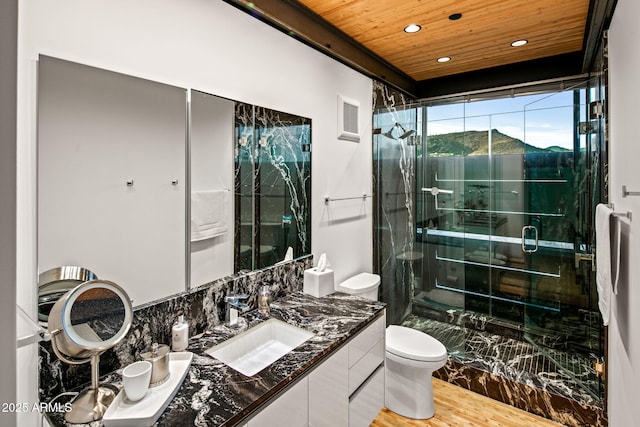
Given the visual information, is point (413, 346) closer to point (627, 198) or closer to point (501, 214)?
point (627, 198)

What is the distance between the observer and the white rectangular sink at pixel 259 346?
1624 mm

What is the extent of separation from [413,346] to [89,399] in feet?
6.47

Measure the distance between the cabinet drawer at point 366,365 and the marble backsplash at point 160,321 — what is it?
641mm

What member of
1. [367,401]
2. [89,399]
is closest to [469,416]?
[367,401]

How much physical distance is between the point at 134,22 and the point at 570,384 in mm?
3524

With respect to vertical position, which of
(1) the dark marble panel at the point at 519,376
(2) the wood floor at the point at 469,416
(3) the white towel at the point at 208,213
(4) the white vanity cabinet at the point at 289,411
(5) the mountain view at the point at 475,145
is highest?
(5) the mountain view at the point at 475,145

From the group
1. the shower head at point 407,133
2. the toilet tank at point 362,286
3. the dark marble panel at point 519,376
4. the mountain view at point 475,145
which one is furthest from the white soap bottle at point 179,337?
the mountain view at point 475,145

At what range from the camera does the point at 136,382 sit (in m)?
1.10

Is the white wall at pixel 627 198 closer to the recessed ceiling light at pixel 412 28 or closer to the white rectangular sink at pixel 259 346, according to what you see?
the recessed ceiling light at pixel 412 28

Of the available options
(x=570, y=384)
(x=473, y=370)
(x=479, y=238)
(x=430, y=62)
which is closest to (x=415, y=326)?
(x=473, y=370)

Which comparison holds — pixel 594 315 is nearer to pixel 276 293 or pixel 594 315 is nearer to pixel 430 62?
pixel 276 293

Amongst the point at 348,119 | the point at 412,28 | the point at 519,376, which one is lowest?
the point at 519,376

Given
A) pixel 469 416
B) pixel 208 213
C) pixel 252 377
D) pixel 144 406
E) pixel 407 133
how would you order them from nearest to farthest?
pixel 144 406 → pixel 252 377 → pixel 208 213 → pixel 469 416 → pixel 407 133

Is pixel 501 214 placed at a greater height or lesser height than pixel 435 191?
lesser
